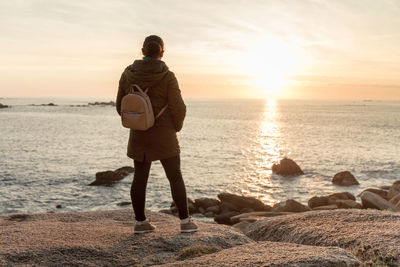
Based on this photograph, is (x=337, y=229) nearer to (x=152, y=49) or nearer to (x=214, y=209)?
(x=152, y=49)

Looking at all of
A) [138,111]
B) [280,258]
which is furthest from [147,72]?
[280,258]

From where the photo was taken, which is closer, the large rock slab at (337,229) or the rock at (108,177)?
the large rock slab at (337,229)

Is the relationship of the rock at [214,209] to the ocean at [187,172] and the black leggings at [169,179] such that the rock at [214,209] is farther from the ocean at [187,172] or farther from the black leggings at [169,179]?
the black leggings at [169,179]

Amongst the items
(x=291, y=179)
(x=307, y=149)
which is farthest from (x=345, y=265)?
(x=307, y=149)

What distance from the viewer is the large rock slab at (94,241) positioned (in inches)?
183

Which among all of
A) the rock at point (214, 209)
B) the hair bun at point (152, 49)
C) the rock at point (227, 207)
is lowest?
the rock at point (214, 209)

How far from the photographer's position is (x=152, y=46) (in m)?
5.02

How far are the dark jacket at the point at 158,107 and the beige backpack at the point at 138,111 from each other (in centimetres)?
10

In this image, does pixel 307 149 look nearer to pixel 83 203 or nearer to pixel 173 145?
pixel 83 203

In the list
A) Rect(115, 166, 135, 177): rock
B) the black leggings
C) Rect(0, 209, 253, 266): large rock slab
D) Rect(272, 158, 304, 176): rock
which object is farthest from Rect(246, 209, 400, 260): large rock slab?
Rect(272, 158, 304, 176): rock

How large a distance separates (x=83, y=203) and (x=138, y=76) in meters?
15.5

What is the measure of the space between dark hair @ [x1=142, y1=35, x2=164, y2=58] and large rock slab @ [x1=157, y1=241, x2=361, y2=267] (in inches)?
103

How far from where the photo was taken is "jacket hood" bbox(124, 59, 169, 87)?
498 centimetres

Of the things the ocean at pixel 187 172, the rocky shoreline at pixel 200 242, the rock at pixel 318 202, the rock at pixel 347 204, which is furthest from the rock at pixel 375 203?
the ocean at pixel 187 172
